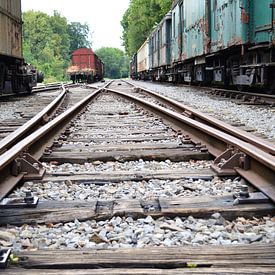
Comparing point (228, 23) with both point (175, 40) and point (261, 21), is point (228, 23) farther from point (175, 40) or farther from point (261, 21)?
point (175, 40)

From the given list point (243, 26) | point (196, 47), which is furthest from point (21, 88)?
point (243, 26)

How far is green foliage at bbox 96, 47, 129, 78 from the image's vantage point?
133 m

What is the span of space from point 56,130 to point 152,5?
2096 inches

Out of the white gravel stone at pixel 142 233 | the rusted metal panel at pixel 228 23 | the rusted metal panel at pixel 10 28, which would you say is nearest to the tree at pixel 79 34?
the rusted metal panel at pixel 10 28

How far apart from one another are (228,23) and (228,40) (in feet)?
1.13

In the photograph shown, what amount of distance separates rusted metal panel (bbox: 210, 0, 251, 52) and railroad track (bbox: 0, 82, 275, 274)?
567cm

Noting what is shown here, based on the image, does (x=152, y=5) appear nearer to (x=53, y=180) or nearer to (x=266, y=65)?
(x=266, y=65)

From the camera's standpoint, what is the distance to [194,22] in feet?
49.7

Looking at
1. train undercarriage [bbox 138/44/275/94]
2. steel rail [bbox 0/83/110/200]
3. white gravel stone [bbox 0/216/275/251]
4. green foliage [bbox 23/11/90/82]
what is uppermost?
green foliage [bbox 23/11/90/82]

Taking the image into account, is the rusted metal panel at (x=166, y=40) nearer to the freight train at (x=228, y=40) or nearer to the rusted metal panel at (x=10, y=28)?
the freight train at (x=228, y=40)

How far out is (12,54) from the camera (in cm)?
1402

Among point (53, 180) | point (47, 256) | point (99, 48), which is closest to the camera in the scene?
point (47, 256)

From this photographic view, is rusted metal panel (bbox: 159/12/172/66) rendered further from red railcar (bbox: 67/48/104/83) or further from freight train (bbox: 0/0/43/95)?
red railcar (bbox: 67/48/104/83)

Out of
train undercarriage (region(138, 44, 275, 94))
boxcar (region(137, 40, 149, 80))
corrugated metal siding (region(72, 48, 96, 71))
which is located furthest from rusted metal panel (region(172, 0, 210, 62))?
corrugated metal siding (region(72, 48, 96, 71))
